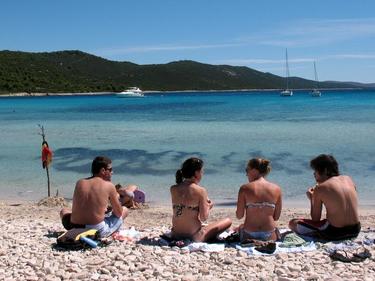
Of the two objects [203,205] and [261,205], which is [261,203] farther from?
[203,205]

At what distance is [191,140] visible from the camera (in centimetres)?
2562

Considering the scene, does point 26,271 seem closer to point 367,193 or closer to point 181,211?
point 181,211

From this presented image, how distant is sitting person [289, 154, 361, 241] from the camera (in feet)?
21.6

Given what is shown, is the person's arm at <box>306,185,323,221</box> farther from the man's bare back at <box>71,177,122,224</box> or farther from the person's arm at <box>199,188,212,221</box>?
the man's bare back at <box>71,177,122,224</box>

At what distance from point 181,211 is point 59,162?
491 inches

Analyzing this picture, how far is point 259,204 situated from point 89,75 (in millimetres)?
156390

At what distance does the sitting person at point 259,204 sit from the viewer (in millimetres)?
6520

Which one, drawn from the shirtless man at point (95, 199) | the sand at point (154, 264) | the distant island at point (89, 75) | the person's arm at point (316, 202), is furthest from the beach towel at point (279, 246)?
the distant island at point (89, 75)

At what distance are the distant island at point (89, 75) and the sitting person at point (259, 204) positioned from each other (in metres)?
114

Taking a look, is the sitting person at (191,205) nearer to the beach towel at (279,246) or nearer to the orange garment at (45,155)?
the beach towel at (279,246)

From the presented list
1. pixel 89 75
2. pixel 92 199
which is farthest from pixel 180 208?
pixel 89 75

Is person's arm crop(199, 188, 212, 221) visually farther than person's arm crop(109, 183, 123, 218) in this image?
No

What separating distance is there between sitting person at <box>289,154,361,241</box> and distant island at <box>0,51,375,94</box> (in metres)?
114

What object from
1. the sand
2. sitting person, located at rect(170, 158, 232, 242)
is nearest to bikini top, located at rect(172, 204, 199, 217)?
sitting person, located at rect(170, 158, 232, 242)
